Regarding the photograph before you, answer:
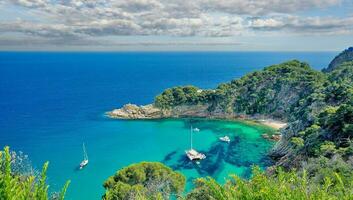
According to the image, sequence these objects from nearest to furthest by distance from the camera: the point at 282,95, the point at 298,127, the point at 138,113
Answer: the point at 298,127
the point at 282,95
the point at 138,113

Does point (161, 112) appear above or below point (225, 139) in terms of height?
below

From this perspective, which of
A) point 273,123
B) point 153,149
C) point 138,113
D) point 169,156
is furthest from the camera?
point 138,113

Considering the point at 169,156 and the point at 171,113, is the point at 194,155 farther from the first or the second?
the point at 171,113

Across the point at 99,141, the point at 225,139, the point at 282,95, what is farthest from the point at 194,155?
the point at 282,95

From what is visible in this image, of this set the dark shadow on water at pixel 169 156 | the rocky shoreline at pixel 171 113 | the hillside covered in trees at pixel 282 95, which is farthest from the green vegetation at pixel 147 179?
the rocky shoreline at pixel 171 113

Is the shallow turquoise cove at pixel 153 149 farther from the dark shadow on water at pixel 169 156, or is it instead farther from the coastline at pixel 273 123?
the coastline at pixel 273 123

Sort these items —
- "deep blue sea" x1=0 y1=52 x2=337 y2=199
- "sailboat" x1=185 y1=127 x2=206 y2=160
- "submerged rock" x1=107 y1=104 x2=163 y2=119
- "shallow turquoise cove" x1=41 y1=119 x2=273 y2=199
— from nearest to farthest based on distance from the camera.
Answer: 1. "shallow turquoise cove" x1=41 y1=119 x2=273 y2=199
2. "deep blue sea" x1=0 y1=52 x2=337 y2=199
3. "sailboat" x1=185 y1=127 x2=206 y2=160
4. "submerged rock" x1=107 y1=104 x2=163 y2=119

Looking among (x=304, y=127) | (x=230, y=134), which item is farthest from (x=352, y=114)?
(x=230, y=134)

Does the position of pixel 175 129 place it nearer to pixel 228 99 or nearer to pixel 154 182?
pixel 228 99

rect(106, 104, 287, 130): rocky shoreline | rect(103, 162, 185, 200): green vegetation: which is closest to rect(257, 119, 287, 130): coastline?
rect(106, 104, 287, 130): rocky shoreline

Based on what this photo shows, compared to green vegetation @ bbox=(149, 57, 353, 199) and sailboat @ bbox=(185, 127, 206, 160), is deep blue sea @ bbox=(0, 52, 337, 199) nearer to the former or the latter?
sailboat @ bbox=(185, 127, 206, 160)

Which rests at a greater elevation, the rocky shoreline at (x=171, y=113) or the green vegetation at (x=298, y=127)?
the green vegetation at (x=298, y=127)

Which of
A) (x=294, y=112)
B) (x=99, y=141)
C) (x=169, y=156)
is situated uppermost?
(x=294, y=112)
